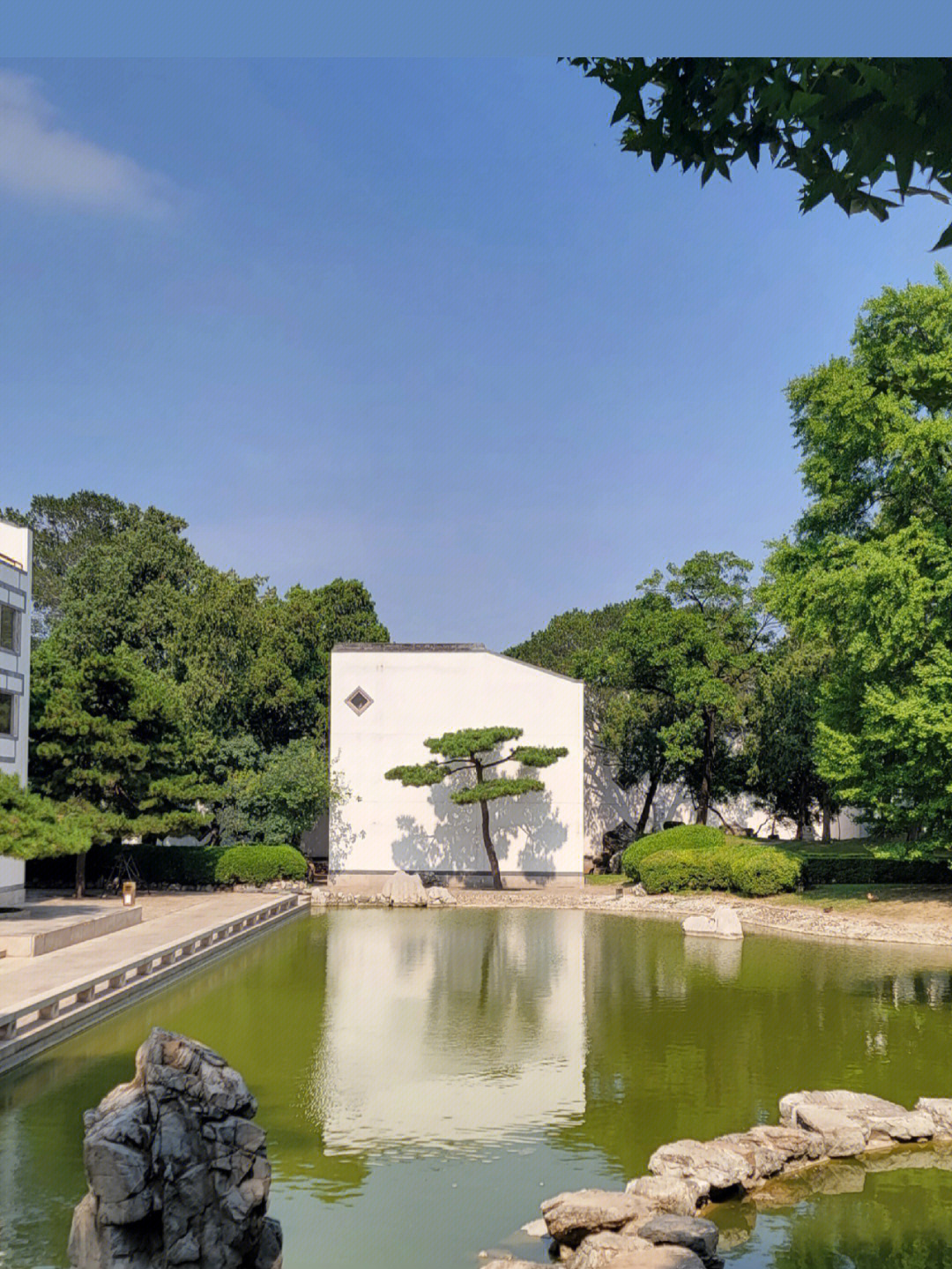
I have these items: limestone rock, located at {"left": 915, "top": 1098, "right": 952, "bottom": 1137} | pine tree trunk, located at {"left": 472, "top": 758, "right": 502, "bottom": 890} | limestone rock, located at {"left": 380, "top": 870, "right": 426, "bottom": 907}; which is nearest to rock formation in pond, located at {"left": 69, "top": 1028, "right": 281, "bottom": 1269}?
limestone rock, located at {"left": 915, "top": 1098, "right": 952, "bottom": 1137}

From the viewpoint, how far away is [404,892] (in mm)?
26609

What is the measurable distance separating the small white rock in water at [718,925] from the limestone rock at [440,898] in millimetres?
6677

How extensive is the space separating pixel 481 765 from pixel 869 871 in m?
9.15

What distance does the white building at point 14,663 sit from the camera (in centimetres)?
2281

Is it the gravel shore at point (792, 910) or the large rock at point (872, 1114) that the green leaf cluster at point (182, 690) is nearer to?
the gravel shore at point (792, 910)

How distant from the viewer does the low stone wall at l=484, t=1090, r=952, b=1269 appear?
20.7 ft

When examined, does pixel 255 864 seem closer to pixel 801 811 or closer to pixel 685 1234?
pixel 801 811

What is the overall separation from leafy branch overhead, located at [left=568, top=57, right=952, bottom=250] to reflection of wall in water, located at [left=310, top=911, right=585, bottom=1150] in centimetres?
746

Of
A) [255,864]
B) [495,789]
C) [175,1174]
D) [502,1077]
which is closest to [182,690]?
[255,864]

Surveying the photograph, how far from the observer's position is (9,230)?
7461mm

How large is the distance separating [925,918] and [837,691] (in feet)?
14.6

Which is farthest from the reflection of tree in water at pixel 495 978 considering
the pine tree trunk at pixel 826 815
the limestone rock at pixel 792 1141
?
the pine tree trunk at pixel 826 815

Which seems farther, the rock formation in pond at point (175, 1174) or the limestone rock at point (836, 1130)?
the limestone rock at point (836, 1130)

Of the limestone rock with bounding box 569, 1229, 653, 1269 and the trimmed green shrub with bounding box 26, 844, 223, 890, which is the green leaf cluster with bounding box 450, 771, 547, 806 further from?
the limestone rock with bounding box 569, 1229, 653, 1269
